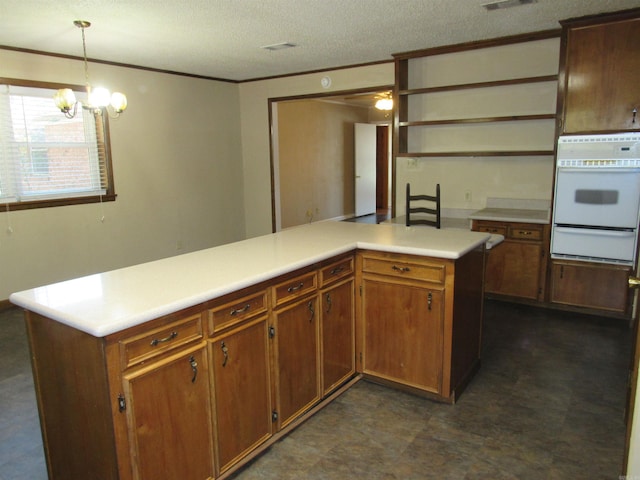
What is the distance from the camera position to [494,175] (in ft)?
16.0

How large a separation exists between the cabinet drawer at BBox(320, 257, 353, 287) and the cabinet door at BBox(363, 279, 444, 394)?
14cm

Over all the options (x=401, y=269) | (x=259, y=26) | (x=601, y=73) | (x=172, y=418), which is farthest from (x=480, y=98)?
(x=172, y=418)

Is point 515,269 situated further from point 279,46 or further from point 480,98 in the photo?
point 279,46

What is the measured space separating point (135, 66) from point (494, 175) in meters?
4.14

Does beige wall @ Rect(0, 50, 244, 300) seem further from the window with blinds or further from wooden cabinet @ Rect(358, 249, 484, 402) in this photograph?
wooden cabinet @ Rect(358, 249, 484, 402)

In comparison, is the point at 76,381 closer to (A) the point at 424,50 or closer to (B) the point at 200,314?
(B) the point at 200,314

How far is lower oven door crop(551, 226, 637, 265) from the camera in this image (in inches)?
147

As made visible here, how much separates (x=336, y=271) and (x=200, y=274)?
87 cm

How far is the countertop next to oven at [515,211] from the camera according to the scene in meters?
4.26

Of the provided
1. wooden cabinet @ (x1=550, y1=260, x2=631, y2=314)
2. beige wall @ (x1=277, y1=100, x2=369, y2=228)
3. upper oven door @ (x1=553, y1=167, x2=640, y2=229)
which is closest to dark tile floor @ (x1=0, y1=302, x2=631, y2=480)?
wooden cabinet @ (x1=550, y1=260, x2=631, y2=314)

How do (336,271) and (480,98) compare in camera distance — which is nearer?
(336,271)

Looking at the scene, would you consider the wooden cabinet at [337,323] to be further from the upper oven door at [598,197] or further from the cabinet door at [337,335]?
the upper oven door at [598,197]

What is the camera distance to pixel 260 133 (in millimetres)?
6477

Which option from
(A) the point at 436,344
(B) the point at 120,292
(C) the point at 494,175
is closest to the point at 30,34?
(B) the point at 120,292
